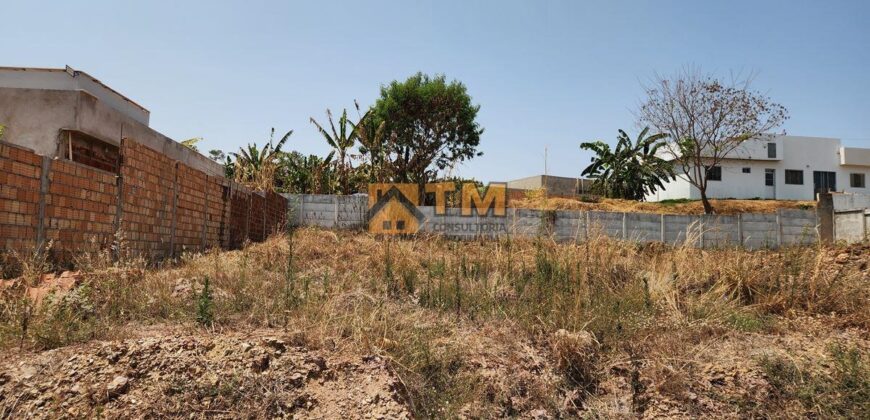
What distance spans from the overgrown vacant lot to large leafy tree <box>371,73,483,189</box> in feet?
63.3

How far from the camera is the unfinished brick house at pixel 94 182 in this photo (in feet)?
16.7

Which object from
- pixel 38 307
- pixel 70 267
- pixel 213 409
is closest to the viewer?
pixel 213 409

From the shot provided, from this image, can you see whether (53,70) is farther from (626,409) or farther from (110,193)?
(626,409)

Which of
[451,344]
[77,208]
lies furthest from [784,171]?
[77,208]

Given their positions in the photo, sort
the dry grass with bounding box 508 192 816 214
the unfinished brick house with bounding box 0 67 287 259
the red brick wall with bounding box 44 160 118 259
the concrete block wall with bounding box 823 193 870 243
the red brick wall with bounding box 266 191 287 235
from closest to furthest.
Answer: the unfinished brick house with bounding box 0 67 287 259, the red brick wall with bounding box 44 160 118 259, the red brick wall with bounding box 266 191 287 235, the concrete block wall with bounding box 823 193 870 243, the dry grass with bounding box 508 192 816 214

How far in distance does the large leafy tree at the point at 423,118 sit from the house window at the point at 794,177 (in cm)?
2364

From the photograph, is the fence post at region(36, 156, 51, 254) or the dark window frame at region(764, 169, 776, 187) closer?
the fence post at region(36, 156, 51, 254)

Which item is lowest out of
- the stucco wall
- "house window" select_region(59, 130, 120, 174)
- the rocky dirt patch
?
the rocky dirt patch

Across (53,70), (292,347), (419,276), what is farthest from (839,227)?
(53,70)

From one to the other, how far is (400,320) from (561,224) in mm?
10993

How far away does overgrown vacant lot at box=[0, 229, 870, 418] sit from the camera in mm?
3150

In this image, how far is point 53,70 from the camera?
8922 millimetres

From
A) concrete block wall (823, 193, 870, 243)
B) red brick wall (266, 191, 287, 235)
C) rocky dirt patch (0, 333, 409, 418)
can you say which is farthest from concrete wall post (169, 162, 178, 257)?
concrete block wall (823, 193, 870, 243)

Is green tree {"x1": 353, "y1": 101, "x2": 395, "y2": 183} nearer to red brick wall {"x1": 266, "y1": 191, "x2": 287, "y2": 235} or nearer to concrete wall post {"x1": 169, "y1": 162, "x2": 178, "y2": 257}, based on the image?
red brick wall {"x1": 266, "y1": 191, "x2": 287, "y2": 235}
